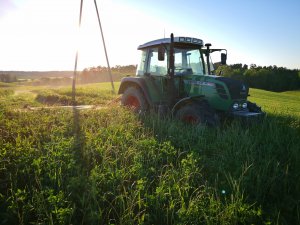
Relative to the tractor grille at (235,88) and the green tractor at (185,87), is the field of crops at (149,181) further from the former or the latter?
the tractor grille at (235,88)

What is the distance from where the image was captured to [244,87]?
6.66m

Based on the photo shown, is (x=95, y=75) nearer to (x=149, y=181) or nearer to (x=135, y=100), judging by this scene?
(x=135, y=100)

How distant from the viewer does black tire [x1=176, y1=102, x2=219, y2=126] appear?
5962 millimetres

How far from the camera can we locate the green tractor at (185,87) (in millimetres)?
6301

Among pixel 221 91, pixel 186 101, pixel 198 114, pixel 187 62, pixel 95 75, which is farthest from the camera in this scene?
pixel 95 75

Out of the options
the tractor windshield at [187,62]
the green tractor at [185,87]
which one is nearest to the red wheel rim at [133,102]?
the green tractor at [185,87]

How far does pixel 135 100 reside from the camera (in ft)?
28.4

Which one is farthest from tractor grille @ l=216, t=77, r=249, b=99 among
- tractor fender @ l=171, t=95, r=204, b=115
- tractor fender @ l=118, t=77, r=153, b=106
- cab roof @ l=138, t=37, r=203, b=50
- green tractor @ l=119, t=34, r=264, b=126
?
tractor fender @ l=118, t=77, r=153, b=106

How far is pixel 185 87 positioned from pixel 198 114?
1.23 meters

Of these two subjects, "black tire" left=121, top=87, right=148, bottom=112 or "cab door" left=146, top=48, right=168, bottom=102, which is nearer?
"cab door" left=146, top=48, right=168, bottom=102

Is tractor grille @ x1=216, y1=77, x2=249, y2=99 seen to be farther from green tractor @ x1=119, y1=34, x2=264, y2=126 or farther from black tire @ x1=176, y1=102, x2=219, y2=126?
black tire @ x1=176, y1=102, x2=219, y2=126

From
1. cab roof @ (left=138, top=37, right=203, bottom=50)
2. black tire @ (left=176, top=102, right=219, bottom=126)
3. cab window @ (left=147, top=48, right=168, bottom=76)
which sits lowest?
black tire @ (left=176, top=102, right=219, bottom=126)

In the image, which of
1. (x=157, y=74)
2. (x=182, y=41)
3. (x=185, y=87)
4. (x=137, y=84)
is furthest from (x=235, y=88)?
(x=137, y=84)

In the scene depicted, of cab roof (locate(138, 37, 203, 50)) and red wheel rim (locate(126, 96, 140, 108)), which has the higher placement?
cab roof (locate(138, 37, 203, 50))
